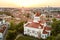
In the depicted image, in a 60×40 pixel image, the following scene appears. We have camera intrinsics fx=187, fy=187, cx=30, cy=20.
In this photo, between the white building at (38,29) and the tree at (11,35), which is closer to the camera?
the white building at (38,29)

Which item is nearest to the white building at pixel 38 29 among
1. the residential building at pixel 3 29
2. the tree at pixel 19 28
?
the tree at pixel 19 28

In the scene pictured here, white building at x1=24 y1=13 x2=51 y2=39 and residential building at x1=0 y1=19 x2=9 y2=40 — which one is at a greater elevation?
white building at x1=24 y1=13 x2=51 y2=39

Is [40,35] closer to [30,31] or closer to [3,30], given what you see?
[30,31]

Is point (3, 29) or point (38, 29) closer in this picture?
point (38, 29)

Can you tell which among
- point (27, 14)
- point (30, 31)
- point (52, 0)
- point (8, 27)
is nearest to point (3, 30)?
point (8, 27)

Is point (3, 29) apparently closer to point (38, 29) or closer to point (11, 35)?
point (11, 35)

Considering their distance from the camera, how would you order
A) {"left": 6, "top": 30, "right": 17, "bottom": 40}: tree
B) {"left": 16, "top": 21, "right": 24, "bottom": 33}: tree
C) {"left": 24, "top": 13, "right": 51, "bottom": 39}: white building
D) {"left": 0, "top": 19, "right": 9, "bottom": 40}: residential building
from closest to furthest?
{"left": 24, "top": 13, "right": 51, "bottom": 39}: white building
{"left": 6, "top": 30, "right": 17, "bottom": 40}: tree
{"left": 0, "top": 19, "right": 9, "bottom": 40}: residential building
{"left": 16, "top": 21, "right": 24, "bottom": 33}: tree

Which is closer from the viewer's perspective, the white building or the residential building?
the white building

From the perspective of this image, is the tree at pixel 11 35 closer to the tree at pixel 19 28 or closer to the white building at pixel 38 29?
the tree at pixel 19 28

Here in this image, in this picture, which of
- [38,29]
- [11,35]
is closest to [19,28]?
[11,35]

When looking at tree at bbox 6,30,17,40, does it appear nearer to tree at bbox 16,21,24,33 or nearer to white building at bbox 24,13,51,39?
tree at bbox 16,21,24,33

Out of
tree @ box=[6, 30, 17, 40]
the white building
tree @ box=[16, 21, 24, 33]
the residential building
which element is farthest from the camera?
tree @ box=[16, 21, 24, 33]

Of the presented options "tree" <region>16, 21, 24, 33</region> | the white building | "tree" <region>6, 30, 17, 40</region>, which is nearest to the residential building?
"tree" <region>6, 30, 17, 40</region>
